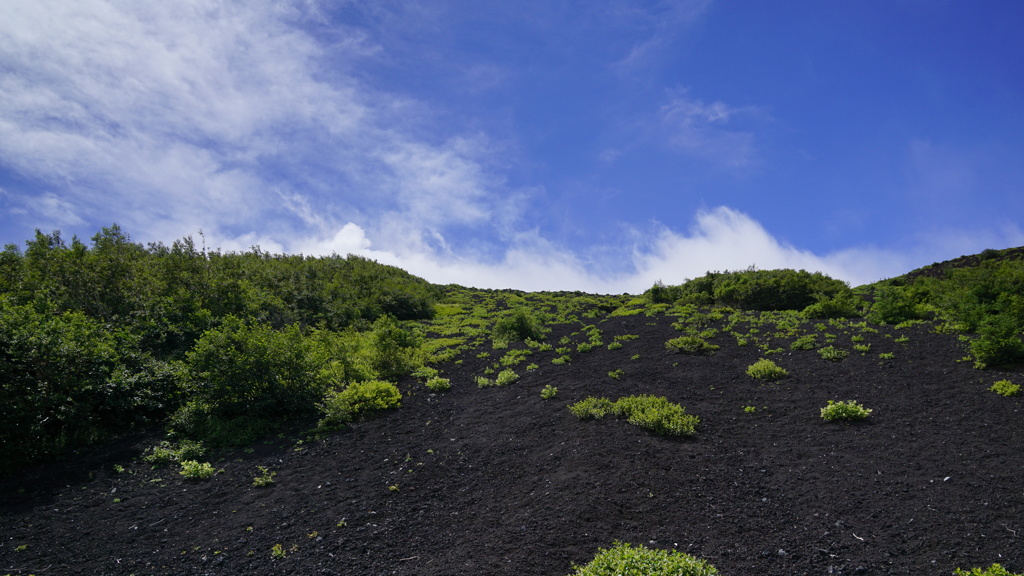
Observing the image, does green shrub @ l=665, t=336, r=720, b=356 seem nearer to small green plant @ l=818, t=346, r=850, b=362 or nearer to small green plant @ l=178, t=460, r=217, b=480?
small green plant @ l=818, t=346, r=850, b=362

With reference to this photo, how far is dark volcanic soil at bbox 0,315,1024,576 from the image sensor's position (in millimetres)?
5184

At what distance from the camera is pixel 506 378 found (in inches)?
512

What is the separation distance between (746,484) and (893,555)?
1.84 meters

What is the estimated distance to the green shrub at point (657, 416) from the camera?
27.1ft

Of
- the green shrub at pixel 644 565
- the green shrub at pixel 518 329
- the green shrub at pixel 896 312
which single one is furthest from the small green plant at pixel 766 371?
the green shrub at pixel 518 329

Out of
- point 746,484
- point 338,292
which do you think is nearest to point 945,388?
point 746,484

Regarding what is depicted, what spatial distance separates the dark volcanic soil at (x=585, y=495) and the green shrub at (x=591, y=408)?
42 centimetres

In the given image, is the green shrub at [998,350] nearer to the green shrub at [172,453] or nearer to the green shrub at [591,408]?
the green shrub at [591,408]

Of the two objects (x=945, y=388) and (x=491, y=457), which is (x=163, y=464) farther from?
(x=945, y=388)

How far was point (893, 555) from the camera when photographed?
471 cm

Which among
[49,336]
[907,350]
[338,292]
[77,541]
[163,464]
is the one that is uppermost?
[338,292]

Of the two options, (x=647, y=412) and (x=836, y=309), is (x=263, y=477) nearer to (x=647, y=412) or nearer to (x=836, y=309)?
(x=647, y=412)

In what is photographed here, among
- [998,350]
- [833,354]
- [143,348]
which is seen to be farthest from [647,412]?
[143,348]

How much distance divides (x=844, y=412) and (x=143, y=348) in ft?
54.0
